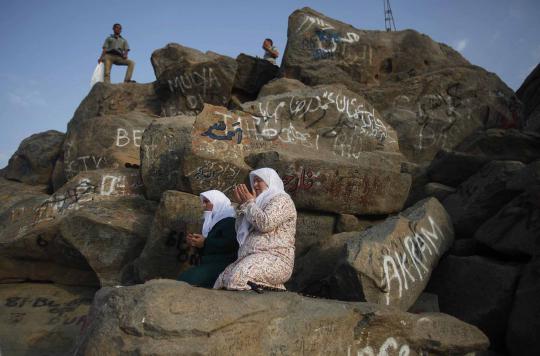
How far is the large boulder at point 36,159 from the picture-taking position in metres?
10.8

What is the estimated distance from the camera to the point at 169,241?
17.5 ft

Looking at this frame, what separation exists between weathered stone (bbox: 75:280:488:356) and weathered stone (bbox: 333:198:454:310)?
1.51 ft

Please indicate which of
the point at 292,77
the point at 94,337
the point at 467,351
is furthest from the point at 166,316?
the point at 292,77

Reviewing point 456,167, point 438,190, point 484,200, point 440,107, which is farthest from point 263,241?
point 440,107

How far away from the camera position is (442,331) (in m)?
3.67

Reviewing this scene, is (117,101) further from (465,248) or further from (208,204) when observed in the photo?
(465,248)

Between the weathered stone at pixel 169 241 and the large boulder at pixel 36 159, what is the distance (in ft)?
21.9

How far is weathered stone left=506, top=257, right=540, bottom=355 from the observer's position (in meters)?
3.82

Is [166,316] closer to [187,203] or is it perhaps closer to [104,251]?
[187,203]

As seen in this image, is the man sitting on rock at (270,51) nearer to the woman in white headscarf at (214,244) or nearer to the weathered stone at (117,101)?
the weathered stone at (117,101)

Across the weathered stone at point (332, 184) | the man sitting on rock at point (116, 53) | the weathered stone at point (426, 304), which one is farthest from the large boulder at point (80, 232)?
the man sitting on rock at point (116, 53)

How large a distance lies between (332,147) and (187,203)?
3.28m

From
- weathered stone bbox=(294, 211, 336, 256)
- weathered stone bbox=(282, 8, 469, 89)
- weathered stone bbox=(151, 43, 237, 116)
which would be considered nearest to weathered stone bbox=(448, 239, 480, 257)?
weathered stone bbox=(294, 211, 336, 256)

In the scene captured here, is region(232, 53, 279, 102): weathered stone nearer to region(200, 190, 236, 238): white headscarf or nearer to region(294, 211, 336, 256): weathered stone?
region(294, 211, 336, 256): weathered stone
